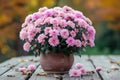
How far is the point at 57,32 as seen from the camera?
2844 millimetres

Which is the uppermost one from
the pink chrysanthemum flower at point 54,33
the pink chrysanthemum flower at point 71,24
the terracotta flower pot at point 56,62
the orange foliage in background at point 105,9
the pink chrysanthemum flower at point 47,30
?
the orange foliage in background at point 105,9

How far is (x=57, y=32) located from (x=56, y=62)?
244 mm

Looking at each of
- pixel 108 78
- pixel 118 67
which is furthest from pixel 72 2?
pixel 108 78

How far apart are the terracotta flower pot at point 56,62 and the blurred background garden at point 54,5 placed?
448cm

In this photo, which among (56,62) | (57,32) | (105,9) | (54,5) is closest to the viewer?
(57,32)

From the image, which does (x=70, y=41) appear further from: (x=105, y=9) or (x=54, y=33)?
(x=105, y=9)

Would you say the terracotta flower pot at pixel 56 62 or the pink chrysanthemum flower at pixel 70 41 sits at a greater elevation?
the pink chrysanthemum flower at pixel 70 41

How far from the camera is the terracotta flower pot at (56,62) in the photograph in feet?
9.77

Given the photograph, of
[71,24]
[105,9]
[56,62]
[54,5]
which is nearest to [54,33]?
[71,24]

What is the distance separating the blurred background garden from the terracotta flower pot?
4.48 m

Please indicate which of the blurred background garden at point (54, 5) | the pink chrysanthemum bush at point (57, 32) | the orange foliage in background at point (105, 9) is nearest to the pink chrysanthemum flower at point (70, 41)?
the pink chrysanthemum bush at point (57, 32)

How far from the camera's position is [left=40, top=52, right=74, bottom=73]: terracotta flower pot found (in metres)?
2.98

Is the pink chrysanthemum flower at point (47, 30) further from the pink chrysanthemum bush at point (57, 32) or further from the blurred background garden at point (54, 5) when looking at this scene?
the blurred background garden at point (54, 5)

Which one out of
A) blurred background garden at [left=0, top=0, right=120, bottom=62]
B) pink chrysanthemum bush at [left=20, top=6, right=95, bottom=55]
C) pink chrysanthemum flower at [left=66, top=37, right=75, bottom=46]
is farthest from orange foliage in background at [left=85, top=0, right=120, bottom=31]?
pink chrysanthemum flower at [left=66, top=37, right=75, bottom=46]
